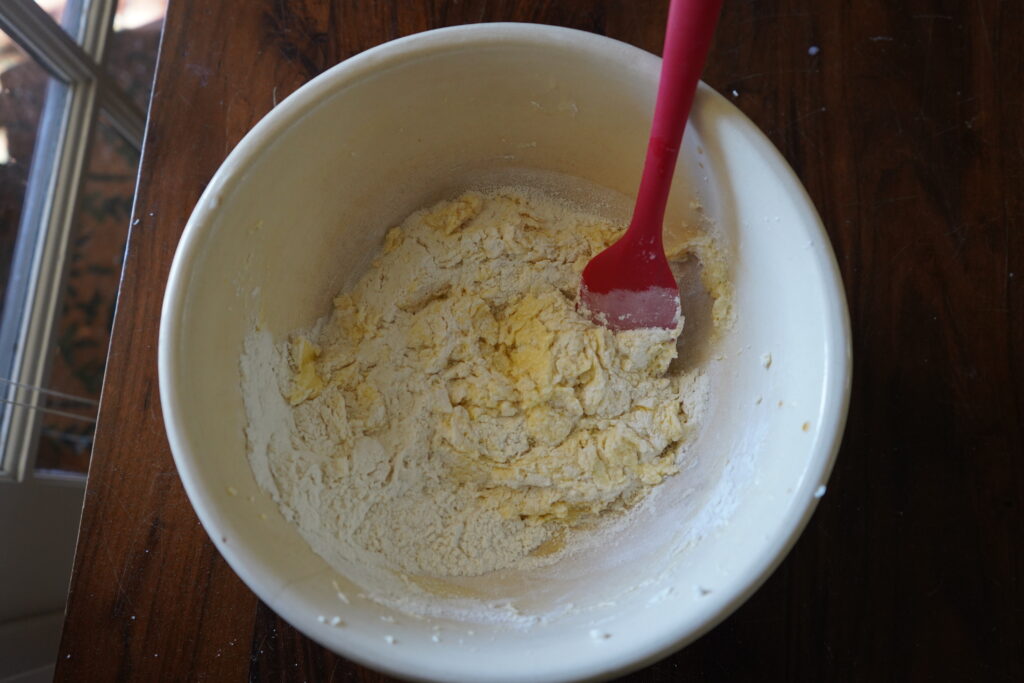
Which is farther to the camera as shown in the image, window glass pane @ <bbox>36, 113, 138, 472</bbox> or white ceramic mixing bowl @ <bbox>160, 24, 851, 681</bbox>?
window glass pane @ <bbox>36, 113, 138, 472</bbox>

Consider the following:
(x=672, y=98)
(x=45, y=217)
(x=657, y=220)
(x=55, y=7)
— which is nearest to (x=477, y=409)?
(x=657, y=220)

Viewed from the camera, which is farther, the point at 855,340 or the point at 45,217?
the point at 45,217

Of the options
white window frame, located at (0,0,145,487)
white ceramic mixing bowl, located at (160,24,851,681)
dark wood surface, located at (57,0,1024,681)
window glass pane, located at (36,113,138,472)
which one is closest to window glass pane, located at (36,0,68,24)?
white window frame, located at (0,0,145,487)

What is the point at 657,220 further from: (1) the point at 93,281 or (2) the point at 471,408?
(1) the point at 93,281

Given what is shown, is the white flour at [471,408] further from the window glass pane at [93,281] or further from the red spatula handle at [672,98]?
the window glass pane at [93,281]

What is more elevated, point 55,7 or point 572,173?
point 55,7

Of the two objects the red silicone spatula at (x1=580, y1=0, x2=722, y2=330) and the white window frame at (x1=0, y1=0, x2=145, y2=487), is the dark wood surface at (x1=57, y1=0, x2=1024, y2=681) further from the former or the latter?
the white window frame at (x1=0, y1=0, x2=145, y2=487)

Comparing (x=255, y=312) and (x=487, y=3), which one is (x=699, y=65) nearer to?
(x=487, y=3)
